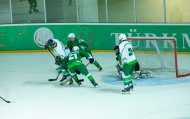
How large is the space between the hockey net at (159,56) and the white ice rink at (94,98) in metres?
0.58

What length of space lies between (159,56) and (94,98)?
8.46ft

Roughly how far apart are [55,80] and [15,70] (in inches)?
87.3

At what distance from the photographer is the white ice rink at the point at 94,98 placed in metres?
9.54

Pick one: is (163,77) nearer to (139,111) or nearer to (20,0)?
(139,111)

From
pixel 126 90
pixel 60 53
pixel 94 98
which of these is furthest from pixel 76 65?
pixel 126 90

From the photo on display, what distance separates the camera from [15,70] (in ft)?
48.6

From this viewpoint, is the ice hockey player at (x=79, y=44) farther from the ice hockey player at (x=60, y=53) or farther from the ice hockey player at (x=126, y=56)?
the ice hockey player at (x=126, y=56)

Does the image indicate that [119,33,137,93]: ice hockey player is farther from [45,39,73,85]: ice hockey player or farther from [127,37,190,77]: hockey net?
[127,37,190,77]: hockey net

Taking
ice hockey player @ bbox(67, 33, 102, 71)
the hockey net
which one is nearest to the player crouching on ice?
ice hockey player @ bbox(67, 33, 102, 71)

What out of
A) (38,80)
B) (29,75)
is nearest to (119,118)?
(38,80)

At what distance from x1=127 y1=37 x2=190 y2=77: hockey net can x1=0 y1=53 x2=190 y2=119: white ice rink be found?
577mm

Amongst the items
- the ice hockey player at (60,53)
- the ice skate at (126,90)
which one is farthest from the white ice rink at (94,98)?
the ice hockey player at (60,53)

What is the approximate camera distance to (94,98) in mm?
10789

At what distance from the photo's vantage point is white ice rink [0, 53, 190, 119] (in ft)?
31.3
